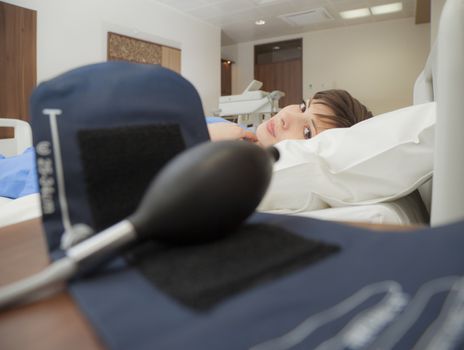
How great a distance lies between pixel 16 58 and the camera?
2852 mm

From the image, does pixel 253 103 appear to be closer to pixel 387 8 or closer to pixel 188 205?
pixel 188 205

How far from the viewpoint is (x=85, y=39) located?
3527mm

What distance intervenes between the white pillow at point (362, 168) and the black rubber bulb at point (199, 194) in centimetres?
41

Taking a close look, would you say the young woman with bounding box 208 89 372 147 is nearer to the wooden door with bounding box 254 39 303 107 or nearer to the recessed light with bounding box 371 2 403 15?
the recessed light with bounding box 371 2 403 15

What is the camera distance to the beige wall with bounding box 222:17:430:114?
202 inches

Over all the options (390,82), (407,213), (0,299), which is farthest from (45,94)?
(390,82)

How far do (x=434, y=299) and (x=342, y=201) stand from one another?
0.50 m

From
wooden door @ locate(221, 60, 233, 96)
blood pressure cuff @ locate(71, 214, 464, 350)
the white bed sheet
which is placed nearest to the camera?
blood pressure cuff @ locate(71, 214, 464, 350)

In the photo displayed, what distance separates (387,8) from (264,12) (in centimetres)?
171

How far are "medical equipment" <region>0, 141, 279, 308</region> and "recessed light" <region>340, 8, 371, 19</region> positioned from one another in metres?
5.29

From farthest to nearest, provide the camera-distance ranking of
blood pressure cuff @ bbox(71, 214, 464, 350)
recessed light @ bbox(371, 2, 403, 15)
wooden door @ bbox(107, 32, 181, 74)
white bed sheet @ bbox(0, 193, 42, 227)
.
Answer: recessed light @ bbox(371, 2, 403, 15) < wooden door @ bbox(107, 32, 181, 74) < white bed sheet @ bbox(0, 193, 42, 227) < blood pressure cuff @ bbox(71, 214, 464, 350)

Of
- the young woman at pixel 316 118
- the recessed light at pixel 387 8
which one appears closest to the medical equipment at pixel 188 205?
the young woman at pixel 316 118

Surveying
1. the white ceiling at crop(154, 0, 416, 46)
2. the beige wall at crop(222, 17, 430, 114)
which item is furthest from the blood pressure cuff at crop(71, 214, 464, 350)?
the beige wall at crop(222, 17, 430, 114)

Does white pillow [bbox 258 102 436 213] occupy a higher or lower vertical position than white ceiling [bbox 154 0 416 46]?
lower
